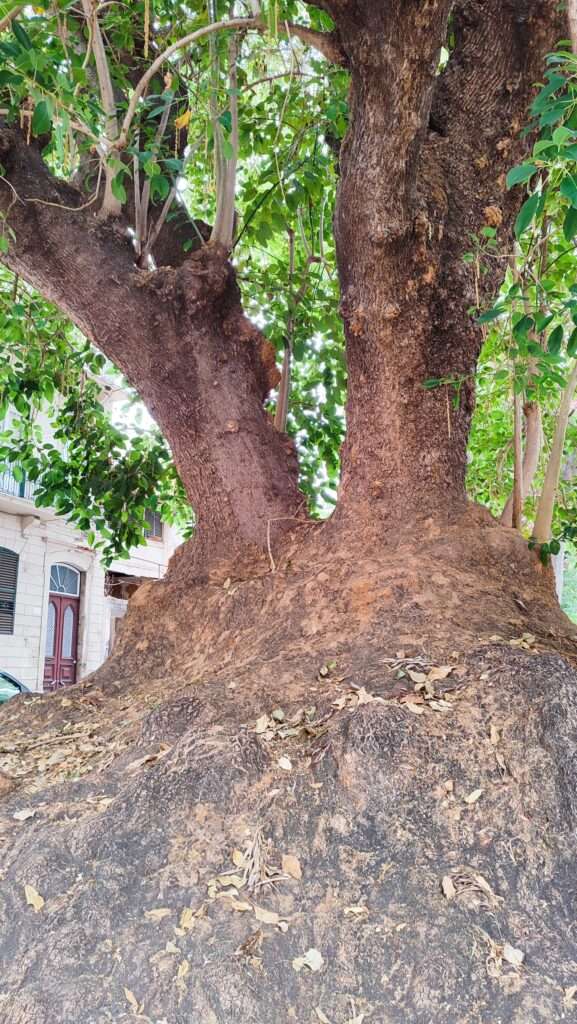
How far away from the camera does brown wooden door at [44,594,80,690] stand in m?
17.5

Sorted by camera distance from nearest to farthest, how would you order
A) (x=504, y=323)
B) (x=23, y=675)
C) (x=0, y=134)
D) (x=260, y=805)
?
(x=260, y=805) → (x=504, y=323) → (x=0, y=134) → (x=23, y=675)

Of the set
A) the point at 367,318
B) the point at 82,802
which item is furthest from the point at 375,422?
the point at 82,802

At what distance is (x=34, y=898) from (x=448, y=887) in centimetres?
116

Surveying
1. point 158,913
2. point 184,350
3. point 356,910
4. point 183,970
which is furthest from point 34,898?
point 184,350

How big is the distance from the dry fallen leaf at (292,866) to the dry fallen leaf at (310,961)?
0.22 meters

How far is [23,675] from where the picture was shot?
16234 millimetres

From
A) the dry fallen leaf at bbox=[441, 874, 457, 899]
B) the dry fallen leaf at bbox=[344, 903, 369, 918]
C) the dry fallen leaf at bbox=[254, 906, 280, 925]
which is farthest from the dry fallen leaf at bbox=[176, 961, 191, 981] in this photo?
the dry fallen leaf at bbox=[441, 874, 457, 899]

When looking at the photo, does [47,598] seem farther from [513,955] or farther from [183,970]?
[513,955]

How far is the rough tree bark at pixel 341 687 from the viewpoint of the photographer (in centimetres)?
197

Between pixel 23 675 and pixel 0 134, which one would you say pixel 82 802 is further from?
pixel 23 675

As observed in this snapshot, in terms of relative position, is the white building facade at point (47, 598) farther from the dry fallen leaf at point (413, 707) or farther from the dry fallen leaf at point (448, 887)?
the dry fallen leaf at point (448, 887)

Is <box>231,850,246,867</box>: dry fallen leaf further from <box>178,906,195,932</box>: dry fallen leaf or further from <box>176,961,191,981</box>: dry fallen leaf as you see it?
<box>176,961,191,981</box>: dry fallen leaf

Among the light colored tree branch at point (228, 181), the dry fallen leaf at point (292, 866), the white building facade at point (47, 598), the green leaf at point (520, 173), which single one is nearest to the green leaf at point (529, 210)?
Answer: the green leaf at point (520, 173)

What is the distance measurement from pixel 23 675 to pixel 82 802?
14.6 meters
